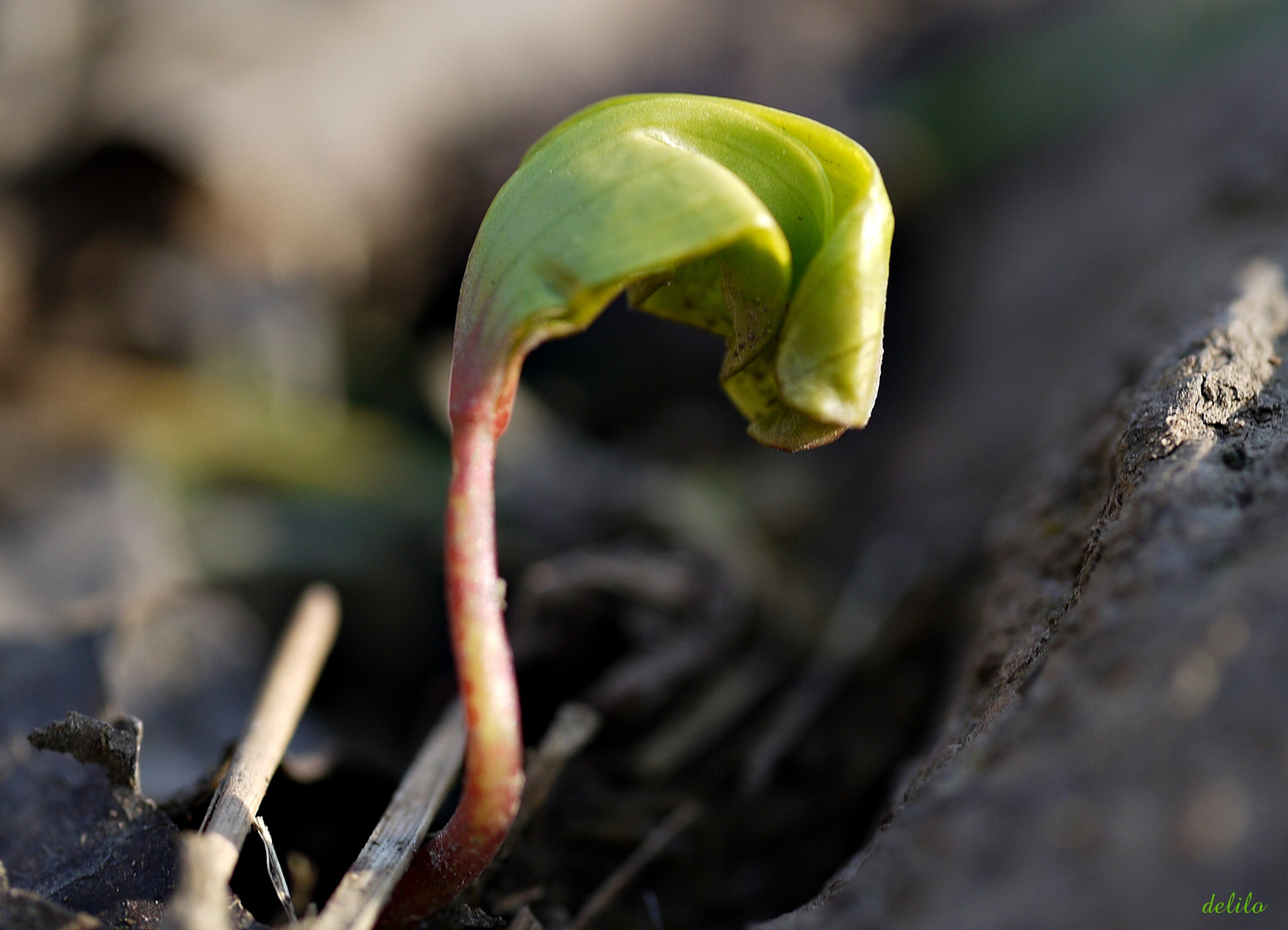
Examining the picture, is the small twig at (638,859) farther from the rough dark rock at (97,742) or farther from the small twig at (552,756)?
the rough dark rock at (97,742)

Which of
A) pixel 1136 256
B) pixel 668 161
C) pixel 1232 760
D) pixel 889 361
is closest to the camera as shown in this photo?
pixel 1232 760

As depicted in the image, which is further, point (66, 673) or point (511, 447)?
point (511, 447)

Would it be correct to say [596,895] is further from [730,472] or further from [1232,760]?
[730,472]

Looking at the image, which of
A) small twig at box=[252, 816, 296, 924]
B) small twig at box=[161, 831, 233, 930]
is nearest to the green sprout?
small twig at box=[252, 816, 296, 924]

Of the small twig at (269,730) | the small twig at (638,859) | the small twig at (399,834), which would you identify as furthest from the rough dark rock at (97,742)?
the small twig at (638,859)

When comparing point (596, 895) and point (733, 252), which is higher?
point (733, 252)

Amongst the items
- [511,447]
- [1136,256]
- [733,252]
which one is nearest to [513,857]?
[733,252]

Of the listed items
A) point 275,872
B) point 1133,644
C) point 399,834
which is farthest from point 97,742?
point 1133,644

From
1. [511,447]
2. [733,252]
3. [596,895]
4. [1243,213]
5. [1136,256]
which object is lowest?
[511,447]
